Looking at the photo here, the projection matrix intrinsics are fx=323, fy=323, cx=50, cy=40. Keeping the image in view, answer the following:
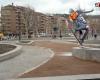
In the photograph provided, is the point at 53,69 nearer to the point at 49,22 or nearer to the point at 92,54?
the point at 92,54

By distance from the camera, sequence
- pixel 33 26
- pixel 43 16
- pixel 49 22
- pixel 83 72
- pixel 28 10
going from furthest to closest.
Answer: pixel 43 16 < pixel 49 22 < pixel 33 26 < pixel 28 10 < pixel 83 72

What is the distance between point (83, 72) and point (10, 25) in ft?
504

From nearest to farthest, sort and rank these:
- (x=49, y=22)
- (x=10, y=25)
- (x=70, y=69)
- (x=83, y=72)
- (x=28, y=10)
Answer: (x=83, y=72) → (x=70, y=69) → (x=28, y=10) → (x=49, y=22) → (x=10, y=25)

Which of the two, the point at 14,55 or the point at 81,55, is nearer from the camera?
the point at 81,55

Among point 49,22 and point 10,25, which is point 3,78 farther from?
point 10,25

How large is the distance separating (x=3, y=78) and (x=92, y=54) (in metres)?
6.63

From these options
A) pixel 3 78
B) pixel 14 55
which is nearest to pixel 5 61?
pixel 14 55

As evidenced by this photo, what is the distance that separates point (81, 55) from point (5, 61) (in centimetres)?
Result: 452

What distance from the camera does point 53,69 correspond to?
15.2 metres

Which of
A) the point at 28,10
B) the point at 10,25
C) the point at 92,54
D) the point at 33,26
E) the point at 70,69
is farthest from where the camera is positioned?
the point at 10,25

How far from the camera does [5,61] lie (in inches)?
747

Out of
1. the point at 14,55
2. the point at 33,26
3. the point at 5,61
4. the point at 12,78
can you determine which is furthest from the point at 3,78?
the point at 33,26

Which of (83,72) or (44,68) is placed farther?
(44,68)

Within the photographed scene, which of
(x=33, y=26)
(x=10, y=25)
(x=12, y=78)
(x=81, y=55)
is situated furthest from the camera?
(x=10, y=25)
